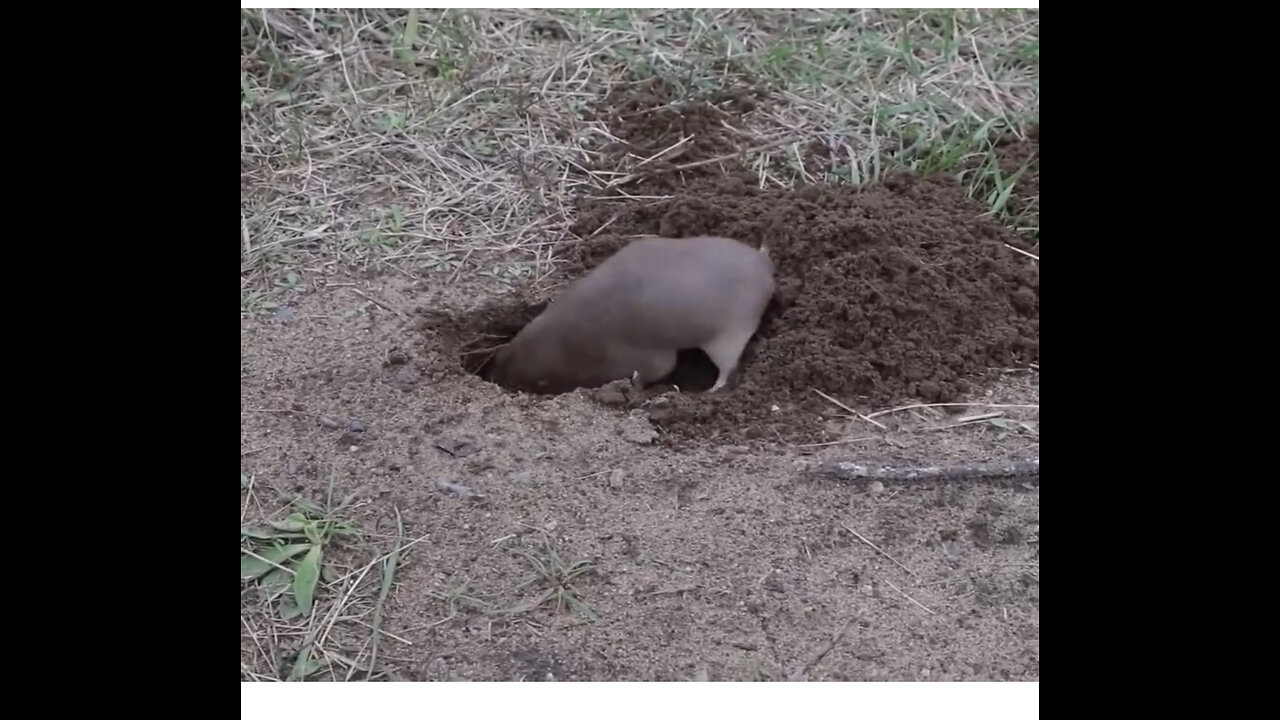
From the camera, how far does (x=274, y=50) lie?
4.18m

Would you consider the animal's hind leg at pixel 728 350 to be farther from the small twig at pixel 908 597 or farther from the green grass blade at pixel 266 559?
the green grass blade at pixel 266 559

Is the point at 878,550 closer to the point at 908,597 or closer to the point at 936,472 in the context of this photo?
the point at 908,597

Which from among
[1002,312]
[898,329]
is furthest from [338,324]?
[1002,312]

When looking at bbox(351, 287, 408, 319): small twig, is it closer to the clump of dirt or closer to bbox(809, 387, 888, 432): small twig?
the clump of dirt

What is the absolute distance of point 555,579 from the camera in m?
2.32

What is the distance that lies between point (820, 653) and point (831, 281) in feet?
4.35

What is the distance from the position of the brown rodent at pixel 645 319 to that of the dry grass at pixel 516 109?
0.36 meters

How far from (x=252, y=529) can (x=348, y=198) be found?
1622 millimetres

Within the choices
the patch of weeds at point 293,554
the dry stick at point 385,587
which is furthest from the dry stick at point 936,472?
the patch of weeds at point 293,554

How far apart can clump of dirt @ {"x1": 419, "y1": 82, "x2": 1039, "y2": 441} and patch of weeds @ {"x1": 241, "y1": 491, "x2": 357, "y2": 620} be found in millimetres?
912

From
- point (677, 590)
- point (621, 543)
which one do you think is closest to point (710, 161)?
point (621, 543)

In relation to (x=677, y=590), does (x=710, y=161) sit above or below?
above

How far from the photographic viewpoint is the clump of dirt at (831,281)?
2.92m

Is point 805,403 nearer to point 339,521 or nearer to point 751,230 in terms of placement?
point 751,230
